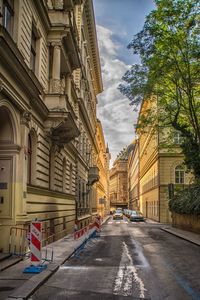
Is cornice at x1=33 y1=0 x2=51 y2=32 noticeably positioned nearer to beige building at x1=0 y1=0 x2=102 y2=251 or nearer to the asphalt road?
beige building at x1=0 y1=0 x2=102 y2=251

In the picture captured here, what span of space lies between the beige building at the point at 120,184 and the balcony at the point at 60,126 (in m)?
133

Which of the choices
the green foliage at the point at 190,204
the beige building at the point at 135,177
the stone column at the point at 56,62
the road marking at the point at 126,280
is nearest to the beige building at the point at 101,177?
the beige building at the point at 135,177

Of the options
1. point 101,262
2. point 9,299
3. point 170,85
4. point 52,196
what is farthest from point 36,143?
point 170,85

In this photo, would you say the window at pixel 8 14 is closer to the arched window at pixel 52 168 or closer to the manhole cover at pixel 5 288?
the manhole cover at pixel 5 288

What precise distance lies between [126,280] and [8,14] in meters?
9.22

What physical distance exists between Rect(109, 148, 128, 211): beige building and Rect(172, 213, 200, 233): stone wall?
11636cm

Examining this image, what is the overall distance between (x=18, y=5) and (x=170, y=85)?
54.1ft

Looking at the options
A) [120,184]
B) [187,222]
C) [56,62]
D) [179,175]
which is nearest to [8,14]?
[56,62]

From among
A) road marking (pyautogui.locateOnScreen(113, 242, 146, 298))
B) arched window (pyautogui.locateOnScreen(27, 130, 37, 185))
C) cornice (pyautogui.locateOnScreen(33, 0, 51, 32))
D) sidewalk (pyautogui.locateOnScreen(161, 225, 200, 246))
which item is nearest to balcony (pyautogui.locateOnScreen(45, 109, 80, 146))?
arched window (pyautogui.locateOnScreen(27, 130, 37, 185))

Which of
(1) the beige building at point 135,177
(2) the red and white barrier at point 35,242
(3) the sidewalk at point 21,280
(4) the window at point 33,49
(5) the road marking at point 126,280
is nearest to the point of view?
(3) the sidewalk at point 21,280

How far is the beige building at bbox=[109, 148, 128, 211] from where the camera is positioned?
159 meters

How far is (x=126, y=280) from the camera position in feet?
33.6

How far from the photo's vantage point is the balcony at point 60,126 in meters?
19.0

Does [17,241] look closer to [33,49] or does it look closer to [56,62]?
[33,49]
